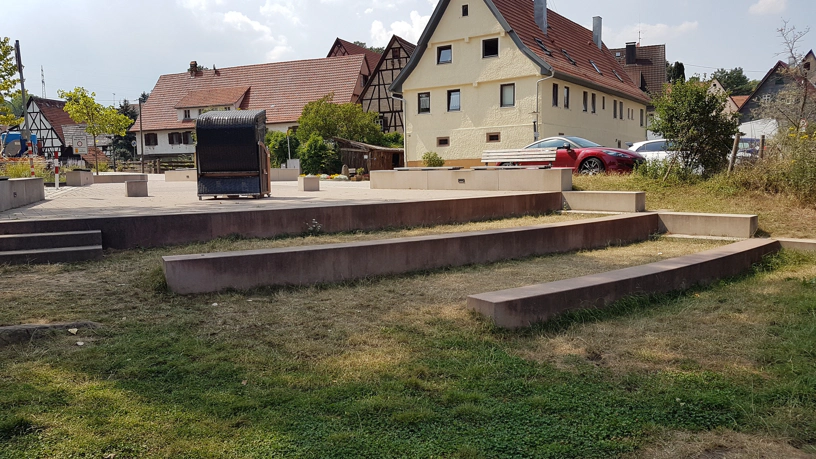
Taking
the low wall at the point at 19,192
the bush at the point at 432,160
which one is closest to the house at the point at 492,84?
the bush at the point at 432,160

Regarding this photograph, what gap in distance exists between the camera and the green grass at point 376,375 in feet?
11.2

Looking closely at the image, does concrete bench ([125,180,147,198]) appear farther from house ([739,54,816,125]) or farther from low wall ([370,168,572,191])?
house ([739,54,816,125])

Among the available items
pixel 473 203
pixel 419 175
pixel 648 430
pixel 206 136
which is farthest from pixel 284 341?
pixel 419 175

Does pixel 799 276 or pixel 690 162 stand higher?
pixel 690 162

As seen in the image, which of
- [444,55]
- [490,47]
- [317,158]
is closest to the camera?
[490,47]

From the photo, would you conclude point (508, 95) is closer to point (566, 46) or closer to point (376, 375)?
point (566, 46)

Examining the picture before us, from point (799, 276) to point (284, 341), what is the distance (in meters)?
6.48

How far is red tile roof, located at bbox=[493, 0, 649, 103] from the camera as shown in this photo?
1357 inches

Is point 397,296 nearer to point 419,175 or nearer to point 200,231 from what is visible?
point 200,231

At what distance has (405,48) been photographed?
52438 millimetres

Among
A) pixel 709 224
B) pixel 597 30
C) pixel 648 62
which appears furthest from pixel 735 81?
pixel 709 224

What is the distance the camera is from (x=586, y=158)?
728 inches

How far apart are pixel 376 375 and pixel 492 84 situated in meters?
32.1

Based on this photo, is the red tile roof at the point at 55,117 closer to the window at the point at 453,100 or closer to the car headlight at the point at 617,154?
the window at the point at 453,100
